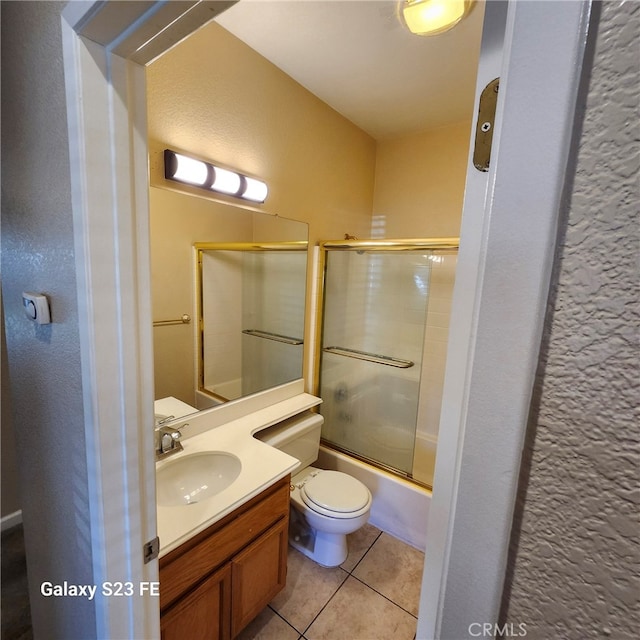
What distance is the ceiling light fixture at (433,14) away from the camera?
1219 millimetres

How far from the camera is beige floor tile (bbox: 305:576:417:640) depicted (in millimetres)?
1461

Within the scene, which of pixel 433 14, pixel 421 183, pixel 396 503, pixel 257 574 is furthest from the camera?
pixel 421 183

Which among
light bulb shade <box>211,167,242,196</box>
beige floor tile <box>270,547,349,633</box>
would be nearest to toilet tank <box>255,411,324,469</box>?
beige floor tile <box>270,547,349,633</box>

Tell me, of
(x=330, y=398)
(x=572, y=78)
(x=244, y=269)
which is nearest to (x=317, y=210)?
(x=244, y=269)

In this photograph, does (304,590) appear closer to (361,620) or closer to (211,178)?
(361,620)

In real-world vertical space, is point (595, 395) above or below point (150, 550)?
above

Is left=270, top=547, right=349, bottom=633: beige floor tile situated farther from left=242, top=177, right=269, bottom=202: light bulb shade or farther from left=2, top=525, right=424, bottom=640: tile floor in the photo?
left=242, top=177, right=269, bottom=202: light bulb shade

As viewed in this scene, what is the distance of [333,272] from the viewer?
92.6 inches

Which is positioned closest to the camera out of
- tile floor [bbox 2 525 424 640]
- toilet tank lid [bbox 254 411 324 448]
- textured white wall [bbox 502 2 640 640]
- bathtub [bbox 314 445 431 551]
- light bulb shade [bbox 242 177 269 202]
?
textured white wall [bbox 502 2 640 640]

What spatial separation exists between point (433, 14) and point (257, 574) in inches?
94.7

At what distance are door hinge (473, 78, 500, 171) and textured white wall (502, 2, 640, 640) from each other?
0.25 ft

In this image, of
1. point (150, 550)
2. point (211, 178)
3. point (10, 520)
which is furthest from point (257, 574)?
point (211, 178)

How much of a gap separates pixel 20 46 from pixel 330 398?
7.45ft

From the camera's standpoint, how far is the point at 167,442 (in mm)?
1380
